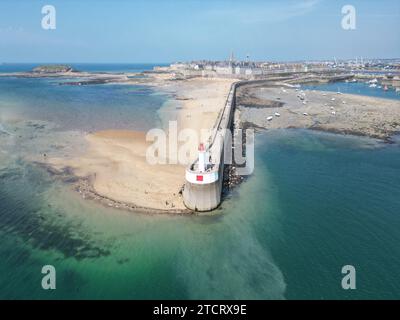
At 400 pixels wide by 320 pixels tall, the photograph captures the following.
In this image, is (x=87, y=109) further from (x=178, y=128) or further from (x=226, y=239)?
(x=226, y=239)

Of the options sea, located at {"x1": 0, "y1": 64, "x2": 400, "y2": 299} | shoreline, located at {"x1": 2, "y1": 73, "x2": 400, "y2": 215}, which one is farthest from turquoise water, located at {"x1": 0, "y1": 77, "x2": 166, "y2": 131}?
sea, located at {"x1": 0, "y1": 64, "x2": 400, "y2": 299}

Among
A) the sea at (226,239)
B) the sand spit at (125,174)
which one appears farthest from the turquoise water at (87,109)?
the sea at (226,239)

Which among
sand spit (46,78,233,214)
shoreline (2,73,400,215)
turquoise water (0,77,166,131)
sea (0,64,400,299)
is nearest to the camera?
sea (0,64,400,299)

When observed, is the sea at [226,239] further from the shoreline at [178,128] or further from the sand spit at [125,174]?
the shoreline at [178,128]

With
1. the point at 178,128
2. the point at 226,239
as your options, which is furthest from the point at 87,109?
the point at 226,239

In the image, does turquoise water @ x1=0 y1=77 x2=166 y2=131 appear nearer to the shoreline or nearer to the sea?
the shoreline

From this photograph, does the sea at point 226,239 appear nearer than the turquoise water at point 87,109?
Yes

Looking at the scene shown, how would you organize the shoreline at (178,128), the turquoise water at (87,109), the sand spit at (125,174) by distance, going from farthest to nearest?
1. the turquoise water at (87,109)
2. the shoreline at (178,128)
3. the sand spit at (125,174)

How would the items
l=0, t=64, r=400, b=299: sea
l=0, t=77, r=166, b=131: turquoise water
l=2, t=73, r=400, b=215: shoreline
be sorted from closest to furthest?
l=0, t=64, r=400, b=299: sea, l=2, t=73, r=400, b=215: shoreline, l=0, t=77, r=166, b=131: turquoise water
